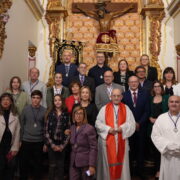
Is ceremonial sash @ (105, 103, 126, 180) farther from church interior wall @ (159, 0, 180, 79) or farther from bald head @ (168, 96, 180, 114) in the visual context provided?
church interior wall @ (159, 0, 180, 79)

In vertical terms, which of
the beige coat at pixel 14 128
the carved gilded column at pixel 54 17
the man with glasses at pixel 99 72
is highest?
the carved gilded column at pixel 54 17

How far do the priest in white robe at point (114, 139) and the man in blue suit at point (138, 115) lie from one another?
374 millimetres

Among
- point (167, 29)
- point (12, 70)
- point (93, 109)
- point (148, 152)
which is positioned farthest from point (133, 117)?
point (167, 29)

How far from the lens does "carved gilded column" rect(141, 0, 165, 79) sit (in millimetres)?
8641

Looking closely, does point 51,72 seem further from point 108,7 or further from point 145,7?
point 145,7

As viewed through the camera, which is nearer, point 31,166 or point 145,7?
point 31,166

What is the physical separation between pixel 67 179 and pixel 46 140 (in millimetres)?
898

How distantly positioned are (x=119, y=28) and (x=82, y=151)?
590cm

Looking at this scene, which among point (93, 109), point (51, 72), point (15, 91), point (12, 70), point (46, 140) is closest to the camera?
point (46, 140)

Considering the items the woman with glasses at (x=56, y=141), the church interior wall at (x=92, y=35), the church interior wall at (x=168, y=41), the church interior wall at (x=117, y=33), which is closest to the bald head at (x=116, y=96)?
the woman with glasses at (x=56, y=141)

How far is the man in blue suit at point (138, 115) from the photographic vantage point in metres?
4.69

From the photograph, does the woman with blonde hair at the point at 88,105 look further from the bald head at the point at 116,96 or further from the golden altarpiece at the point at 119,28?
the golden altarpiece at the point at 119,28

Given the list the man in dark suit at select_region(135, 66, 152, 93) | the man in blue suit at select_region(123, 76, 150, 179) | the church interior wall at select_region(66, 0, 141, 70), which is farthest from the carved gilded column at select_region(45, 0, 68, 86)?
the man in blue suit at select_region(123, 76, 150, 179)

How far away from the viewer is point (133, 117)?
444 centimetres
